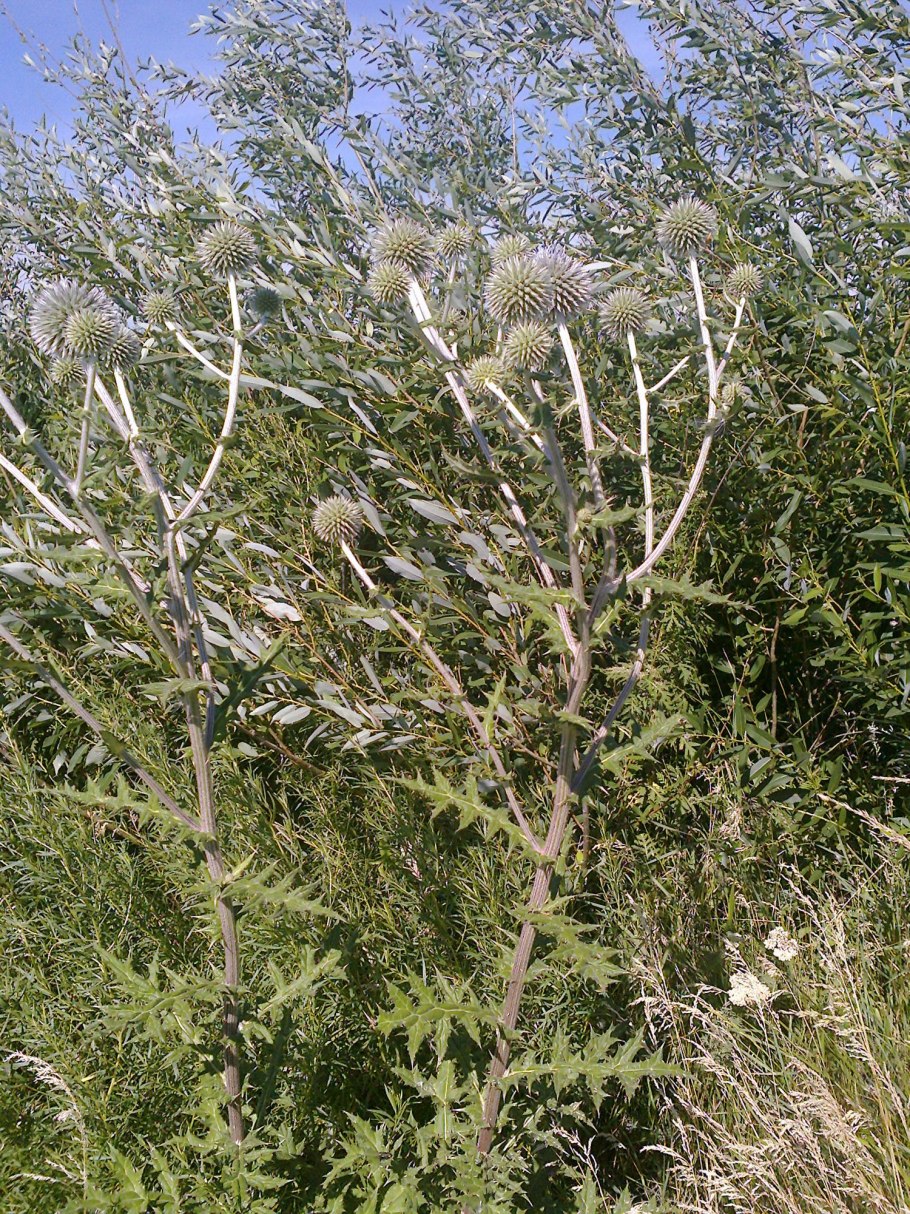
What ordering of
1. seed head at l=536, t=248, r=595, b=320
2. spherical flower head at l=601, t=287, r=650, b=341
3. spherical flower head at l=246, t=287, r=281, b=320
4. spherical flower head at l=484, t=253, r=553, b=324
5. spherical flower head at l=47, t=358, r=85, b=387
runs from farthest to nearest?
spherical flower head at l=246, t=287, r=281, b=320 → spherical flower head at l=601, t=287, r=650, b=341 → spherical flower head at l=47, t=358, r=85, b=387 → spherical flower head at l=484, t=253, r=553, b=324 → seed head at l=536, t=248, r=595, b=320

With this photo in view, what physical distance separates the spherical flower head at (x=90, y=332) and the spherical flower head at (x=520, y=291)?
99 cm

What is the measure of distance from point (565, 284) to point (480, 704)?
173 centimetres

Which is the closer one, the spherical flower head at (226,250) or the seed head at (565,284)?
the seed head at (565,284)

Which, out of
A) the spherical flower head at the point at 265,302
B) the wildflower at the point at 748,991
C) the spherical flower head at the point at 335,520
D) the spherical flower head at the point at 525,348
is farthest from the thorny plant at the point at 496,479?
the wildflower at the point at 748,991

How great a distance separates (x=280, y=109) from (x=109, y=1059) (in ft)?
14.1

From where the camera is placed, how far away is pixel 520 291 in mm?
2506

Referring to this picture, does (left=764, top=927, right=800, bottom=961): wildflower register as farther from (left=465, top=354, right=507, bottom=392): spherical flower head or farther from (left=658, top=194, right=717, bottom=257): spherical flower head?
(left=658, top=194, right=717, bottom=257): spherical flower head

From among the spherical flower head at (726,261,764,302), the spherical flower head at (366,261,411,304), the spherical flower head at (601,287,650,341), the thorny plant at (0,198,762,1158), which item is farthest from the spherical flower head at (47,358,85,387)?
the spherical flower head at (726,261,764,302)

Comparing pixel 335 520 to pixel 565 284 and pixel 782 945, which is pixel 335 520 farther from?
pixel 782 945

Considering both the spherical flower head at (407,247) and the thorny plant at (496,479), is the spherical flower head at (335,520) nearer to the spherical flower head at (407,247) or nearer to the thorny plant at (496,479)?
the thorny plant at (496,479)

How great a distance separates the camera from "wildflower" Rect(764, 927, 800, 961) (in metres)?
2.78

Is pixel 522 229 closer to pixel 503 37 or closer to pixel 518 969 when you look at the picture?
pixel 503 37

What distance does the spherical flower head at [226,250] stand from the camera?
2.93m

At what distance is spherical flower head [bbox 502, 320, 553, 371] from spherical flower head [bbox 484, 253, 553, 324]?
0.37 ft
